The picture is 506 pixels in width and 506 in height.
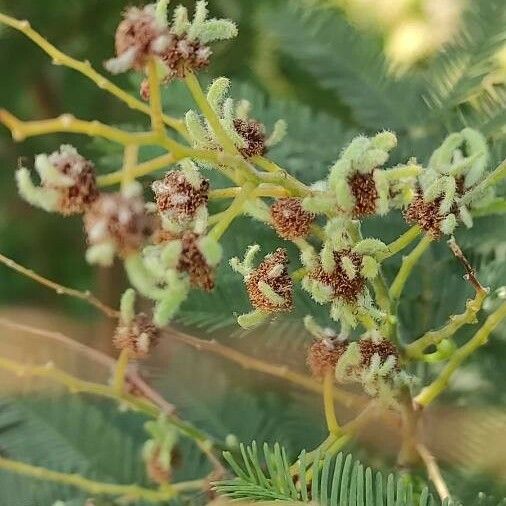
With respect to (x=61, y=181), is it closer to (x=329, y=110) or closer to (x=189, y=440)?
(x=189, y=440)

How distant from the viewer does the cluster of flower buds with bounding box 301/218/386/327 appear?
30 centimetres

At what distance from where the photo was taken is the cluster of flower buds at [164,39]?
0.83 feet

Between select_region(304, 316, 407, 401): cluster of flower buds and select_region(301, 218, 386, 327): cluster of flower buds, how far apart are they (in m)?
0.03

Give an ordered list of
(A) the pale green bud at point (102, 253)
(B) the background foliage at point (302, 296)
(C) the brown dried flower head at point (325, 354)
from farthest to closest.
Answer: (B) the background foliage at point (302, 296) → (C) the brown dried flower head at point (325, 354) → (A) the pale green bud at point (102, 253)

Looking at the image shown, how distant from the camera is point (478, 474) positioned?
1.48 ft

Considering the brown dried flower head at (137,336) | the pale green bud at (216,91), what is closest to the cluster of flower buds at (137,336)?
the brown dried flower head at (137,336)

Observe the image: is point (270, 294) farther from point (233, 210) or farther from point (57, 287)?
point (57, 287)

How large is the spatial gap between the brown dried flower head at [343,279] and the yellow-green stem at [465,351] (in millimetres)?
80

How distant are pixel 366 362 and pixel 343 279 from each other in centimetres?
5

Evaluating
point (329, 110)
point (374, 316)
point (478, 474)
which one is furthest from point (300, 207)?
point (329, 110)

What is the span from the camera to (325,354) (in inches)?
13.8

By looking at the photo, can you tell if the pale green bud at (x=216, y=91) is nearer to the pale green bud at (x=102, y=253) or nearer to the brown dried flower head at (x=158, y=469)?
the pale green bud at (x=102, y=253)

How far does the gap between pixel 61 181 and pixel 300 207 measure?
0.09 meters

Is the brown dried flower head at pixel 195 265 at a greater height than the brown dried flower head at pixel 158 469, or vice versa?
the brown dried flower head at pixel 195 265
